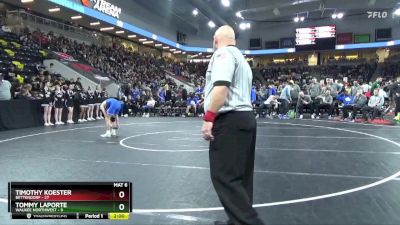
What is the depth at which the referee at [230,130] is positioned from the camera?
261 centimetres

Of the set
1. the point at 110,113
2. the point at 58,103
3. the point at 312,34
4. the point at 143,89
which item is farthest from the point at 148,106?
the point at 312,34

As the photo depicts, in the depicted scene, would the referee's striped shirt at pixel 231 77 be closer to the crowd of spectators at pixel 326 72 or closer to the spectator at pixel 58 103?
the spectator at pixel 58 103

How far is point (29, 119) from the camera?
38.1 feet

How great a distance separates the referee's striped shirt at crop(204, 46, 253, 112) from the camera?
103 inches

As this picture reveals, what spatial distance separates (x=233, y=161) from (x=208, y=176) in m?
2.04

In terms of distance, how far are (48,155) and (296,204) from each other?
4516 millimetres

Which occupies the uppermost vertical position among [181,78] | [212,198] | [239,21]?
[239,21]

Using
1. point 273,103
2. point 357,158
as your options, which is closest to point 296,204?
point 357,158

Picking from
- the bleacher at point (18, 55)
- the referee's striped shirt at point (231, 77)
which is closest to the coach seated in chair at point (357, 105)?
the referee's striped shirt at point (231, 77)

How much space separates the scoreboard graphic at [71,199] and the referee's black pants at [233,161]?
71 cm

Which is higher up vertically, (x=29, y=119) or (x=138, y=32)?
(x=138, y=32)

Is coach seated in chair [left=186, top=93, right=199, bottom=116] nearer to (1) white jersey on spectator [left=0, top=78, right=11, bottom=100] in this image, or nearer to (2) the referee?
(1) white jersey on spectator [left=0, top=78, right=11, bottom=100]

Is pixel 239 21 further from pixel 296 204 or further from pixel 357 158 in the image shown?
pixel 296 204

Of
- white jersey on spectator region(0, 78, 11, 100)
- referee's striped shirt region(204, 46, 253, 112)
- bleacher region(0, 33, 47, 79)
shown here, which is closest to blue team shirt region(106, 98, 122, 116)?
white jersey on spectator region(0, 78, 11, 100)
